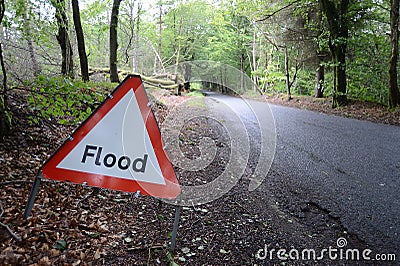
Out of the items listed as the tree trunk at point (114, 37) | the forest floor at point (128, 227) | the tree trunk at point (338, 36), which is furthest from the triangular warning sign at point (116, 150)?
the tree trunk at point (338, 36)

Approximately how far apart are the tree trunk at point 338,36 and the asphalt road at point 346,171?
6647 mm

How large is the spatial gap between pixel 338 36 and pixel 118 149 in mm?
14708

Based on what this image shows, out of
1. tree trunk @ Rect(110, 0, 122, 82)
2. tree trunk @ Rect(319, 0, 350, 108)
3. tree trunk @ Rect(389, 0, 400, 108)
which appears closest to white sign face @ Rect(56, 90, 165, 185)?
tree trunk @ Rect(110, 0, 122, 82)

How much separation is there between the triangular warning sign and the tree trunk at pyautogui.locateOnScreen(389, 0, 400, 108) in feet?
41.5

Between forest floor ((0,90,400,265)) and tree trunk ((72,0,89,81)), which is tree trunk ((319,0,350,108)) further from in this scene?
forest floor ((0,90,400,265))

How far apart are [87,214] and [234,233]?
55.7 inches

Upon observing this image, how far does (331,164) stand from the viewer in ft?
16.3

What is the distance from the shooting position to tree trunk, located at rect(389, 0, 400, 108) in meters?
11.2

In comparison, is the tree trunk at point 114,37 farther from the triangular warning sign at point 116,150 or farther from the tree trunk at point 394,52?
the tree trunk at point 394,52

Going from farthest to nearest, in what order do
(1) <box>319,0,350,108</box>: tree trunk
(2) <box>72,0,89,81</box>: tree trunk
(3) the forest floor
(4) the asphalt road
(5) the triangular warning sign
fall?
(1) <box>319,0,350,108</box>: tree trunk < (2) <box>72,0,89,81</box>: tree trunk < (4) the asphalt road < (3) the forest floor < (5) the triangular warning sign

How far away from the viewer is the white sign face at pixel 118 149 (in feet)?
6.59

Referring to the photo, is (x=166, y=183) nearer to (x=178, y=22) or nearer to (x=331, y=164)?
(x=331, y=164)

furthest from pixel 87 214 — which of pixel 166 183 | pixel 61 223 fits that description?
pixel 166 183

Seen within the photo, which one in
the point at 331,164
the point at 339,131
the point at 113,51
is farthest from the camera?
the point at 113,51
